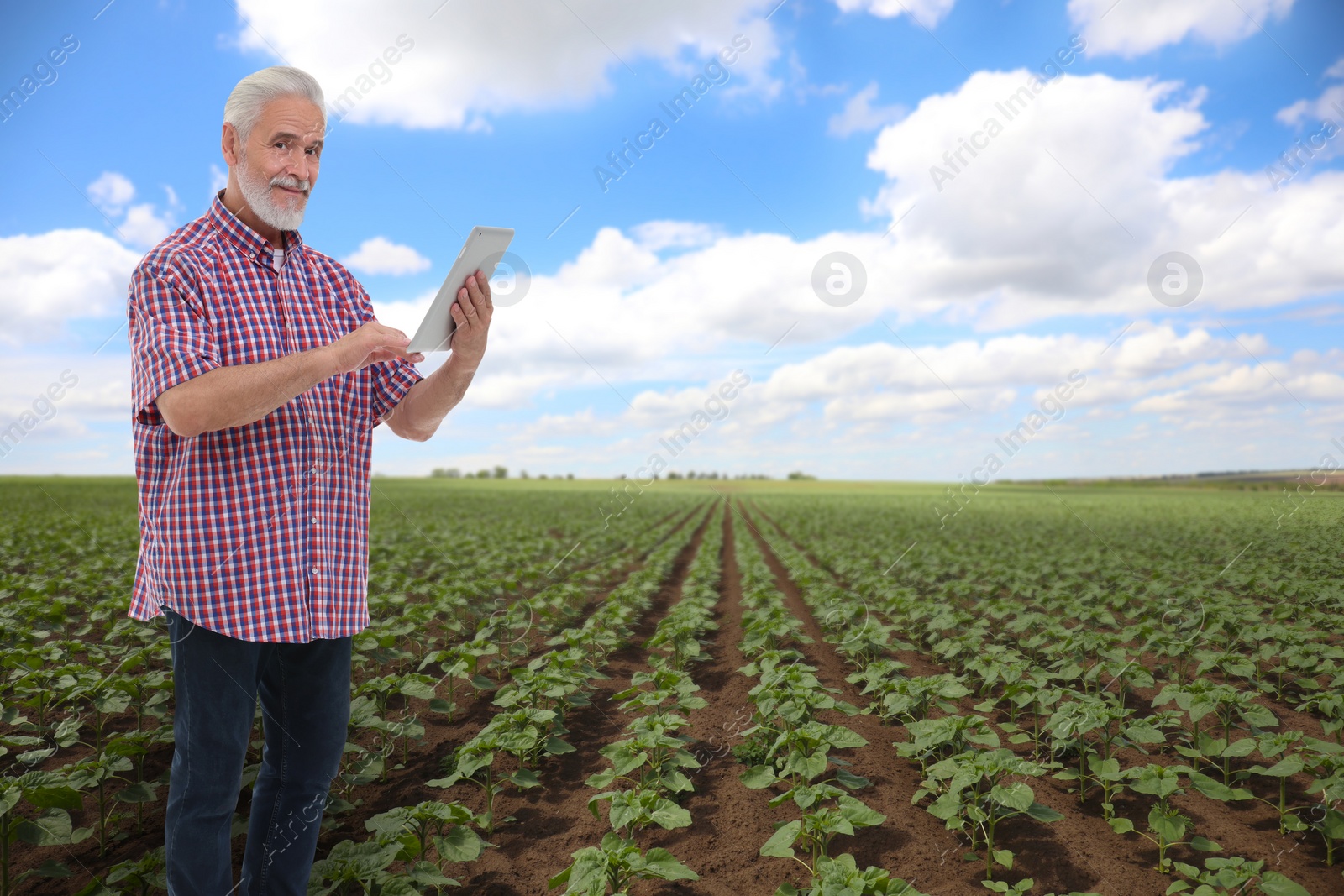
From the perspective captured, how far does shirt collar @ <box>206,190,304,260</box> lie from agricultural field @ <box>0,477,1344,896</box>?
7.60 ft

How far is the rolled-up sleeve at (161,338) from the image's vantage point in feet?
6.64

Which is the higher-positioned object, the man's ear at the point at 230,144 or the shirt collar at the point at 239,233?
the man's ear at the point at 230,144

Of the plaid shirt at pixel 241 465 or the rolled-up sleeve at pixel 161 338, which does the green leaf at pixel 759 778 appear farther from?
the rolled-up sleeve at pixel 161 338

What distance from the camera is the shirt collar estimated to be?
95.7 inches

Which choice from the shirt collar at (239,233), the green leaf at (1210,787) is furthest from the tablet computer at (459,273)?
the green leaf at (1210,787)

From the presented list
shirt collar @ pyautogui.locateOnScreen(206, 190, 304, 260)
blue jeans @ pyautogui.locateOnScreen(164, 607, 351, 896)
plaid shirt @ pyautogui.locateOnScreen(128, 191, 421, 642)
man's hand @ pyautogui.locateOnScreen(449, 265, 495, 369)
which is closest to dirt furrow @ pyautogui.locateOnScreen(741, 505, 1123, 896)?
blue jeans @ pyautogui.locateOnScreen(164, 607, 351, 896)

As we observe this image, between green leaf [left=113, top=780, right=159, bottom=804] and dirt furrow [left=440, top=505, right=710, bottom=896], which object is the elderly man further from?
green leaf [left=113, top=780, right=159, bottom=804]

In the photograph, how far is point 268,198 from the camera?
2.40 meters

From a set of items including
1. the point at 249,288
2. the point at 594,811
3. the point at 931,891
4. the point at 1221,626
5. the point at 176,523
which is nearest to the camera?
the point at 176,523

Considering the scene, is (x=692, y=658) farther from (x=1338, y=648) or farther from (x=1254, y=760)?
(x=1338, y=648)

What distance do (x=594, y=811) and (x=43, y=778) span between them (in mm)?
2414

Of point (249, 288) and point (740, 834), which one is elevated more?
point (249, 288)

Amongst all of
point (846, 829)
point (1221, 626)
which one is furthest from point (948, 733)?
point (1221, 626)

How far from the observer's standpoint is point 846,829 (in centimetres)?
312
